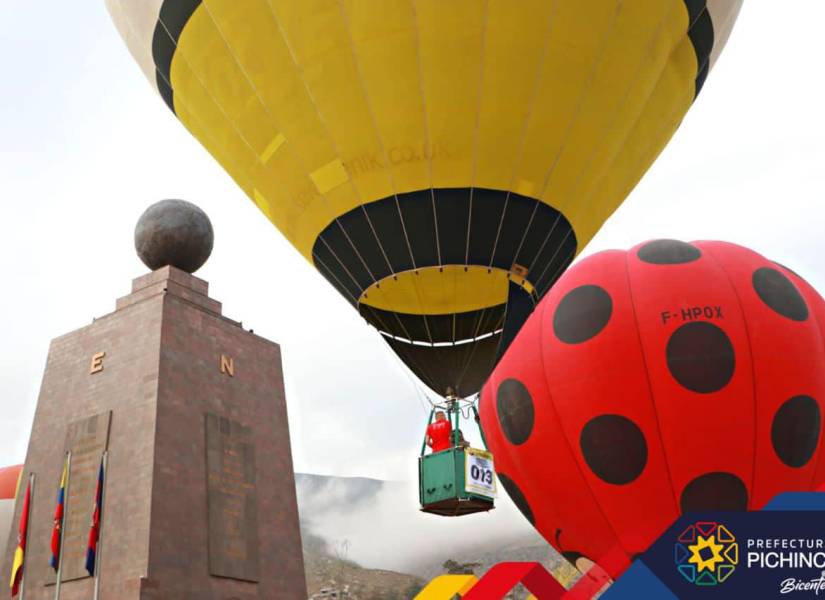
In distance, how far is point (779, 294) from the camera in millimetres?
5395

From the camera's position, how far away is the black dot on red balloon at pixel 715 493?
512 cm

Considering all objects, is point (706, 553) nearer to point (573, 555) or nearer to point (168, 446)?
point (573, 555)

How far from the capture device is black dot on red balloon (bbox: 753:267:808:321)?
17.5 ft

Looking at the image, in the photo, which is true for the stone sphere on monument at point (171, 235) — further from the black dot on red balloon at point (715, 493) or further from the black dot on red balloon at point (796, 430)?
the black dot on red balloon at point (796, 430)

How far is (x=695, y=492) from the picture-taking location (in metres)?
5.16

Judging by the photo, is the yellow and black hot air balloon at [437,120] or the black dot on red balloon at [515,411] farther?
the yellow and black hot air balloon at [437,120]

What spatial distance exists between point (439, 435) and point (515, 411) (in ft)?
18.8

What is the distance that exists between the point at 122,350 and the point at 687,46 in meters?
10.4

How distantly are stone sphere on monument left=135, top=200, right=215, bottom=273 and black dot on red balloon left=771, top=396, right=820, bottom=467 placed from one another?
12.9 m

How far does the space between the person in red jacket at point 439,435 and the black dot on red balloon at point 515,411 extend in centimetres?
543

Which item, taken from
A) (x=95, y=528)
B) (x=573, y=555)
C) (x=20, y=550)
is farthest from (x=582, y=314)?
(x=20, y=550)

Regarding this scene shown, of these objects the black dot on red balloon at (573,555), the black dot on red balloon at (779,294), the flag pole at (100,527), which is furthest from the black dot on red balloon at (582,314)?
the flag pole at (100,527)

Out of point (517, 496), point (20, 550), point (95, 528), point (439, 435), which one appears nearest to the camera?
point (517, 496)

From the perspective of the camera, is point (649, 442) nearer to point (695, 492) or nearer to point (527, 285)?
point (695, 492)
